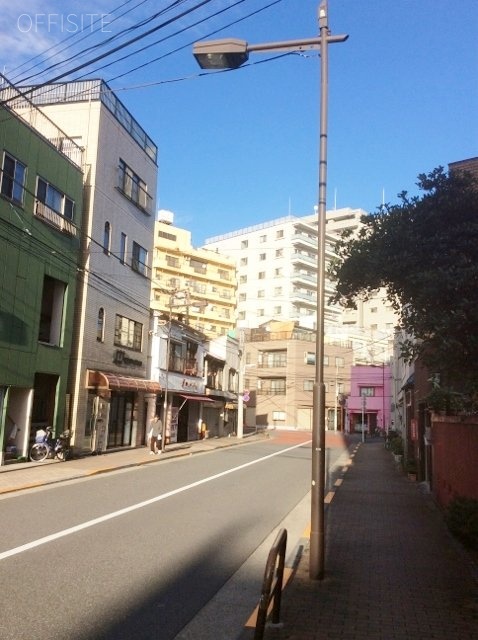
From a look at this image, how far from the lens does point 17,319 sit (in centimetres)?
1820

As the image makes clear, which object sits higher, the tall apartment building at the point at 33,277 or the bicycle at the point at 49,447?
the tall apartment building at the point at 33,277

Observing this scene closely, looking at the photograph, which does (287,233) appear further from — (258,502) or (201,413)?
(258,502)

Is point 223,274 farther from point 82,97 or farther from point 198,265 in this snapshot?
point 82,97

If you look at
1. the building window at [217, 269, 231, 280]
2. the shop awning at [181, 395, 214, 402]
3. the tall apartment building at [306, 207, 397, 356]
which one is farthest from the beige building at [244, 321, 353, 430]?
the shop awning at [181, 395, 214, 402]

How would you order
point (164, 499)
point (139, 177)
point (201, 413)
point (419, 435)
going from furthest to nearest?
point (201, 413), point (139, 177), point (419, 435), point (164, 499)

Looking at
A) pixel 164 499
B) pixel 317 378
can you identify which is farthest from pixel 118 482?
pixel 317 378

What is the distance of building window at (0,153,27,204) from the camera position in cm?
1778

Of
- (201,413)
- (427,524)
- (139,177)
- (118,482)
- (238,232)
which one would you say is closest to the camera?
(427,524)

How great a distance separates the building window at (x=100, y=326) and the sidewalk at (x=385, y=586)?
15103 millimetres

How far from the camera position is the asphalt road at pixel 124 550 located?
5.29 metres

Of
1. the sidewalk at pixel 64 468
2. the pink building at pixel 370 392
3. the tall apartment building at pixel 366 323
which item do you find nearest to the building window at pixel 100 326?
the sidewalk at pixel 64 468

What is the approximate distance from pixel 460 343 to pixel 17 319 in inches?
583

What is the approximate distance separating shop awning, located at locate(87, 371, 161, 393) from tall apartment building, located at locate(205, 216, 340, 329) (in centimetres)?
5580

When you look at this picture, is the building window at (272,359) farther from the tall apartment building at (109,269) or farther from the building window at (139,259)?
the building window at (139,259)
